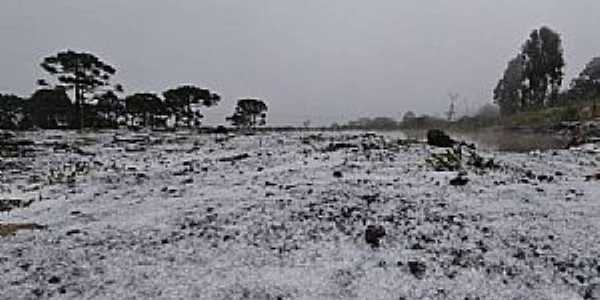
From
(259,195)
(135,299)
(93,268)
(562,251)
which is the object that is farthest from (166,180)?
(562,251)

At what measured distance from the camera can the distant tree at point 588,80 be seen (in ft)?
206

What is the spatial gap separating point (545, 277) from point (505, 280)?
37cm

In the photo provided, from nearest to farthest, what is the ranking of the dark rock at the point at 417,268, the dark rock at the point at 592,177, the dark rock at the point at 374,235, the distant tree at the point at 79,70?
the dark rock at the point at 417,268, the dark rock at the point at 374,235, the dark rock at the point at 592,177, the distant tree at the point at 79,70

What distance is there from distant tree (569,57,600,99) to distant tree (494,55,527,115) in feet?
21.4

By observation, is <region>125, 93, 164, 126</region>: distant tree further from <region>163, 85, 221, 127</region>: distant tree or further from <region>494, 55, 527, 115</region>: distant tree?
<region>494, 55, 527, 115</region>: distant tree

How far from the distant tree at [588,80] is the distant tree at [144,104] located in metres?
50.3

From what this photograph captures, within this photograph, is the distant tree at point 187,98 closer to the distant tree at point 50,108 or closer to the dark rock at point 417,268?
the distant tree at point 50,108

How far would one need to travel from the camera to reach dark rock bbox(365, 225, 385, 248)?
517 cm

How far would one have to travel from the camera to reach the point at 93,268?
15.8 feet

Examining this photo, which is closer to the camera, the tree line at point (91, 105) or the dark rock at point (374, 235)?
the dark rock at point (374, 235)

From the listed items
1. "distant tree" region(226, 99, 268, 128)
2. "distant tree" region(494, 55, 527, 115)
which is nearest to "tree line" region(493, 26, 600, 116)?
"distant tree" region(494, 55, 527, 115)

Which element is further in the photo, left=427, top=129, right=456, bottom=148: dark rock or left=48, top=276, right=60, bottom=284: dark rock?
left=427, top=129, right=456, bottom=148: dark rock

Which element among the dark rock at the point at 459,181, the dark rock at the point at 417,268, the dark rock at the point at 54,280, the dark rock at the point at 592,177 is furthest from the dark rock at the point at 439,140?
the dark rock at the point at 54,280

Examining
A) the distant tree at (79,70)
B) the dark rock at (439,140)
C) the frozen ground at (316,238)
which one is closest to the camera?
the frozen ground at (316,238)
